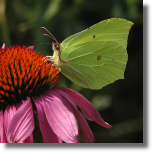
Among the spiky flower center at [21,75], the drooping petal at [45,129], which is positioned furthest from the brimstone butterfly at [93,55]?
the drooping petal at [45,129]

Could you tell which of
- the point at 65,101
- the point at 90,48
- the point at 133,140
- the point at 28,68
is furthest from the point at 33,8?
the point at 133,140

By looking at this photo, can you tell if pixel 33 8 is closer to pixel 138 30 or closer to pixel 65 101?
pixel 138 30

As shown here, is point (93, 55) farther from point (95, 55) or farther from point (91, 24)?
point (91, 24)

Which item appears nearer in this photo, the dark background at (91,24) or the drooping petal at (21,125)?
the drooping petal at (21,125)

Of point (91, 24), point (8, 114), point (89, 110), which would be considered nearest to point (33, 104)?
point (8, 114)

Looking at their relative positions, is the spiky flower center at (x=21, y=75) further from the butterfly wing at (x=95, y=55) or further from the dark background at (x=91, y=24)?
the dark background at (x=91, y=24)

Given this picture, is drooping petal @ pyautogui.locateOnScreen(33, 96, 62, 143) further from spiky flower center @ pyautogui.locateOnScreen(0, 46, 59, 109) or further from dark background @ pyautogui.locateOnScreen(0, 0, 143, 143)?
dark background @ pyautogui.locateOnScreen(0, 0, 143, 143)
